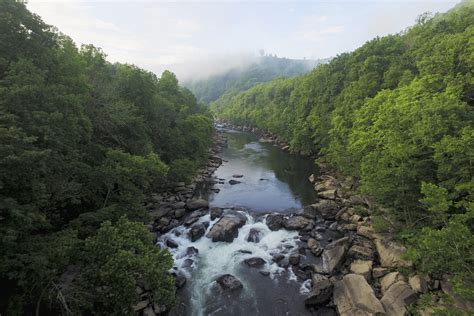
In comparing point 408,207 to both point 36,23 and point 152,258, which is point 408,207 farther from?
point 36,23

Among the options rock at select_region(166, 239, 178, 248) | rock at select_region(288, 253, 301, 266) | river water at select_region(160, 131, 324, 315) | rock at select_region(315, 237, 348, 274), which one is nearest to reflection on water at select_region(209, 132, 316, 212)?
river water at select_region(160, 131, 324, 315)

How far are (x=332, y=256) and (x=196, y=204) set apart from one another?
608 inches

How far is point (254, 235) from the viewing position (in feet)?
81.4

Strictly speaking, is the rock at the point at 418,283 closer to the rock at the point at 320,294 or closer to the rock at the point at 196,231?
the rock at the point at 320,294

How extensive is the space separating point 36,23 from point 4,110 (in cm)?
855

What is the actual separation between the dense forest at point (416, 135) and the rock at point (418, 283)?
2.26ft

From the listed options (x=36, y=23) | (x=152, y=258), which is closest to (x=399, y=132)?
(x=152, y=258)

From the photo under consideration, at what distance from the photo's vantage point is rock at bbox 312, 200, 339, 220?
28492 mm

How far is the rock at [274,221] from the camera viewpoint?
1044 inches

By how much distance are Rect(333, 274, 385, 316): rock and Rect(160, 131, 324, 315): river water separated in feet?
7.26

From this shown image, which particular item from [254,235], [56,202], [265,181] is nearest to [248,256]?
[254,235]

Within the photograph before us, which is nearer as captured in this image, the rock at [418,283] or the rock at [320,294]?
the rock at [418,283]

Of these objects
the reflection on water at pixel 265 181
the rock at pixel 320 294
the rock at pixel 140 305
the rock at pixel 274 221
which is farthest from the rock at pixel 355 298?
the reflection on water at pixel 265 181

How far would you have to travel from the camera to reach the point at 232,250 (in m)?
22.9
